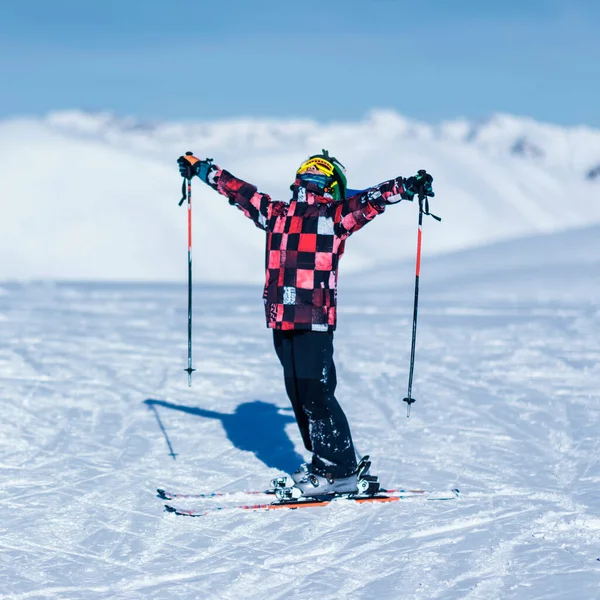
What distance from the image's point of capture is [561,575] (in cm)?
392

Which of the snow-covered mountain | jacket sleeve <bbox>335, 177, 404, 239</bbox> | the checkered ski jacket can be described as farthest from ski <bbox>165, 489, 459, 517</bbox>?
the snow-covered mountain

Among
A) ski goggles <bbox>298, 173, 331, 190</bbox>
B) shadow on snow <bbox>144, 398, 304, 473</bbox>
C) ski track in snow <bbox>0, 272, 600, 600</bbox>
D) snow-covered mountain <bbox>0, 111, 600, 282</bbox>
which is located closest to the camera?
ski track in snow <bbox>0, 272, 600, 600</bbox>

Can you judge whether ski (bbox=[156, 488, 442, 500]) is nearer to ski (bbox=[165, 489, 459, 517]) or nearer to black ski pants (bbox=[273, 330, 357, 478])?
ski (bbox=[165, 489, 459, 517])

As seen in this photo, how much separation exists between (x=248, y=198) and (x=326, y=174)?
0.48 m

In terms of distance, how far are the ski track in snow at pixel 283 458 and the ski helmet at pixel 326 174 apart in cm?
184

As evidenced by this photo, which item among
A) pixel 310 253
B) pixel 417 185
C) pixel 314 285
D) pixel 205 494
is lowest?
pixel 205 494

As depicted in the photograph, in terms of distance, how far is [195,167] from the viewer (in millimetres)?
5336

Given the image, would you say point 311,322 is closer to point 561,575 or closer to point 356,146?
point 561,575

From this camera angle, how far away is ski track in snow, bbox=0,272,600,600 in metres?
3.96

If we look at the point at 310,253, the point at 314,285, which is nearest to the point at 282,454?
the point at 314,285

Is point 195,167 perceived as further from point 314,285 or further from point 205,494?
point 205,494

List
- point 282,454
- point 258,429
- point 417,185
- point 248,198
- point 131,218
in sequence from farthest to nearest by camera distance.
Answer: point 131,218
point 258,429
point 282,454
point 248,198
point 417,185

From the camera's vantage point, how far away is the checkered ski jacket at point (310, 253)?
15.6ft

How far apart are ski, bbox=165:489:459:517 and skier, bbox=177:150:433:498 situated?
6 centimetres
